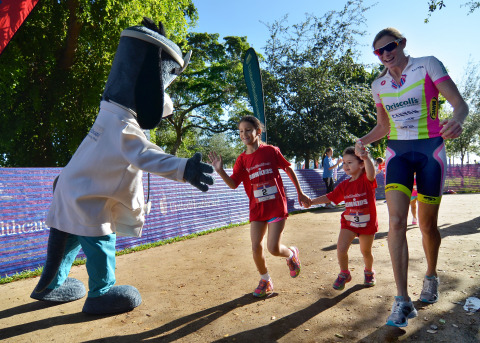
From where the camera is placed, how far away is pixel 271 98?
64.0ft

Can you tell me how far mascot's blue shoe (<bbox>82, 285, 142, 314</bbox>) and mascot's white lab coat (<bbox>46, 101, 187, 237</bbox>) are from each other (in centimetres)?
62

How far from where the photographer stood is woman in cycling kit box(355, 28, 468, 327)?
115 inches

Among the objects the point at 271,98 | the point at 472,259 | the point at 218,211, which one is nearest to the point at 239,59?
the point at 271,98

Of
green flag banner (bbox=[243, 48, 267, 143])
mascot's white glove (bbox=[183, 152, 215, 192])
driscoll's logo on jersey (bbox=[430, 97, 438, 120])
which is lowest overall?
mascot's white glove (bbox=[183, 152, 215, 192])

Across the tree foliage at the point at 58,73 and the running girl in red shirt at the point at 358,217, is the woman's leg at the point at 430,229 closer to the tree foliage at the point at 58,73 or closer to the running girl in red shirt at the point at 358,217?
the running girl in red shirt at the point at 358,217

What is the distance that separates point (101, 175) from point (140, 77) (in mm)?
957

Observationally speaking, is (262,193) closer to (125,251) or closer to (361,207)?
(361,207)

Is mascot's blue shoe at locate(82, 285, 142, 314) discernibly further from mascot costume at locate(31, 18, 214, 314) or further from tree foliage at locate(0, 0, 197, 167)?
tree foliage at locate(0, 0, 197, 167)

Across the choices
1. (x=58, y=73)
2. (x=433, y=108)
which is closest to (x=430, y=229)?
(x=433, y=108)

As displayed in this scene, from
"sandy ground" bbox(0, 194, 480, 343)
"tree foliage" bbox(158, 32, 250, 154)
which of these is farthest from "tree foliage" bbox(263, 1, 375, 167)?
"sandy ground" bbox(0, 194, 480, 343)

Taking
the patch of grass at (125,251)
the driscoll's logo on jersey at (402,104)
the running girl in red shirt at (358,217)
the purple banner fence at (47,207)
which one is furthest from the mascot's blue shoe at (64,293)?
the driscoll's logo on jersey at (402,104)

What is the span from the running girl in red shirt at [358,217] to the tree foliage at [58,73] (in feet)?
32.9

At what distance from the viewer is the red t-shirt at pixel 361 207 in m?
3.78

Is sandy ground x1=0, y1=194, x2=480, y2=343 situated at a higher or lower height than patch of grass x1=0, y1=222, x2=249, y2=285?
lower
